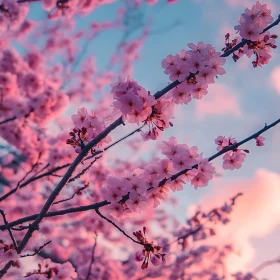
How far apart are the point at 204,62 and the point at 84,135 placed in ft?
4.22

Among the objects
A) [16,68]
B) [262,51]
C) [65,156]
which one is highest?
[16,68]

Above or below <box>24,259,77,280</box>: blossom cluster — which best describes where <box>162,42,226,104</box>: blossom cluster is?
above

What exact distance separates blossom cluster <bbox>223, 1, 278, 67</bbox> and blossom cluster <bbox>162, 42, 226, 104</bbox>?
0.91ft

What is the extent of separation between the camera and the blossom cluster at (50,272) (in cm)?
385

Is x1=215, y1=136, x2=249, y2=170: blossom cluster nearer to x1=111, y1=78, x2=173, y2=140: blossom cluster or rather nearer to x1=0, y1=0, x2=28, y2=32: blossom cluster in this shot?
x1=111, y1=78, x2=173, y2=140: blossom cluster

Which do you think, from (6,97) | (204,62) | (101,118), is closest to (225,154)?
(204,62)

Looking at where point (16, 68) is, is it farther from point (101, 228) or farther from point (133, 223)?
point (133, 223)

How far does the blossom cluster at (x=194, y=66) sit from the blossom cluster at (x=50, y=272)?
7.82 ft

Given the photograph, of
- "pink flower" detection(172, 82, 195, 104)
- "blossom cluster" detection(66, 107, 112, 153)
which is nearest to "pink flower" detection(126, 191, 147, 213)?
"blossom cluster" detection(66, 107, 112, 153)

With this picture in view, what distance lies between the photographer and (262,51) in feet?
10.8

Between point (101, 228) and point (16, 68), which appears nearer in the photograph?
point (16, 68)

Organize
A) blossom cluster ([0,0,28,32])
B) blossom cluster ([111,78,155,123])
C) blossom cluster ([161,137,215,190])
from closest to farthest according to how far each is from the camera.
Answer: blossom cluster ([111,78,155,123])
blossom cluster ([161,137,215,190])
blossom cluster ([0,0,28,32])

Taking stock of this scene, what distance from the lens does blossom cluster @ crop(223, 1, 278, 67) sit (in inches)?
125

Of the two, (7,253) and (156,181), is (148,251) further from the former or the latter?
(7,253)
